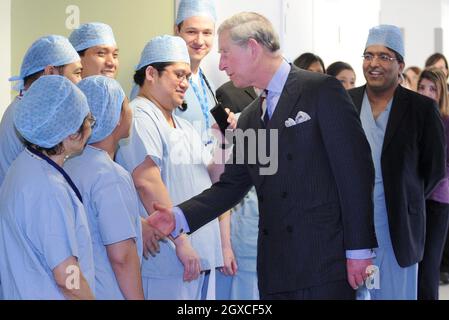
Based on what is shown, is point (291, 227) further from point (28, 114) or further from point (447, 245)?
point (447, 245)

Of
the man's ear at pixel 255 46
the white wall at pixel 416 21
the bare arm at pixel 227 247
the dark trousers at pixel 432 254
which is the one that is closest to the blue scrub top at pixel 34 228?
the man's ear at pixel 255 46

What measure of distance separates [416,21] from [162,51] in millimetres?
7817

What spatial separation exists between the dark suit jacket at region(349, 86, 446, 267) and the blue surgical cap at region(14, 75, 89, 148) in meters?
1.73

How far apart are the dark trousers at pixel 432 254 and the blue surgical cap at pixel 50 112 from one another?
235 centimetres

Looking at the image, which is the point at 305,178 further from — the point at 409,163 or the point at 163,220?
the point at 409,163

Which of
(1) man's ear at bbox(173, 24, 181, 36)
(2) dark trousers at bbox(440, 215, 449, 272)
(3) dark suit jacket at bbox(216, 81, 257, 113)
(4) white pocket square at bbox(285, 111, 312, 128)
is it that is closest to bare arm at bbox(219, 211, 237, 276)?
(3) dark suit jacket at bbox(216, 81, 257, 113)

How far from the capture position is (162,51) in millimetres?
3309

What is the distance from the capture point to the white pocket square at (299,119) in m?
2.62

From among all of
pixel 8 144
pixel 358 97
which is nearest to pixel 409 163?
pixel 358 97

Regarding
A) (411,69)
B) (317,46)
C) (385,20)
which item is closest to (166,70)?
(317,46)

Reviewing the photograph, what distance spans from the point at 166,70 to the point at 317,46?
2937 millimetres

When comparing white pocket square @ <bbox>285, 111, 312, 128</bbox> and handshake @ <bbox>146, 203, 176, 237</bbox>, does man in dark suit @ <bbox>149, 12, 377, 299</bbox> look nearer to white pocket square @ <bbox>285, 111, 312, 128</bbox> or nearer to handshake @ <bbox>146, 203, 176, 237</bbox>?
white pocket square @ <bbox>285, 111, 312, 128</bbox>

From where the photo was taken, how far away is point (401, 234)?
3617mm

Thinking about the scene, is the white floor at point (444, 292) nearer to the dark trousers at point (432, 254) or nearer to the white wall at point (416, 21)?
the dark trousers at point (432, 254)
